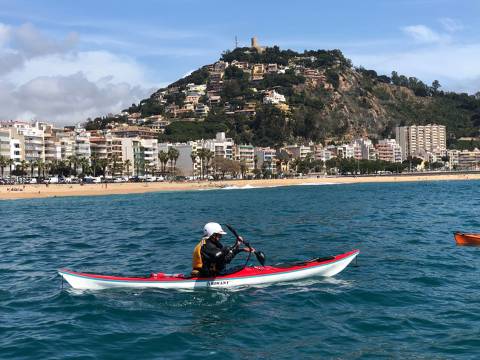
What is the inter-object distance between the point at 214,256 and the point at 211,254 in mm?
106

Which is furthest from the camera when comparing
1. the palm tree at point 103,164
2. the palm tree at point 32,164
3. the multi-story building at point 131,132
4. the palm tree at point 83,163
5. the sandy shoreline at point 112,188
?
the multi-story building at point 131,132

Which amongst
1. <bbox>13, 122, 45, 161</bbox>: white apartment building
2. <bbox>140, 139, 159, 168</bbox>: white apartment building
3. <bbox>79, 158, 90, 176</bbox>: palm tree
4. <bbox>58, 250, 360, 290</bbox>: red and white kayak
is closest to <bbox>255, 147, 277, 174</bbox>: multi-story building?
<bbox>140, 139, 159, 168</bbox>: white apartment building

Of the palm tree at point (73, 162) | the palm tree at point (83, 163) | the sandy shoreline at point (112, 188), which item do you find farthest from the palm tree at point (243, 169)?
the palm tree at point (83, 163)

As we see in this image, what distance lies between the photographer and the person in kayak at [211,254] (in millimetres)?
16000

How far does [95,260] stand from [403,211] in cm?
2992

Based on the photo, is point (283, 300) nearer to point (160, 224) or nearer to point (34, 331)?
point (34, 331)

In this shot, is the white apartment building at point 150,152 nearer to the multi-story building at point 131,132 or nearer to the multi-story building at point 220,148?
the multi-story building at point 220,148

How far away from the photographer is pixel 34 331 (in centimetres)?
1324

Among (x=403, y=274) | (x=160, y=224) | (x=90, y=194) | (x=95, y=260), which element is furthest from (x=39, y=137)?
(x=403, y=274)

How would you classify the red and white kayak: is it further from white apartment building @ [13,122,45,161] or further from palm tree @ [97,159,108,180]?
white apartment building @ [13,122,45,161]

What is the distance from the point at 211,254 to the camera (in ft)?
52.5

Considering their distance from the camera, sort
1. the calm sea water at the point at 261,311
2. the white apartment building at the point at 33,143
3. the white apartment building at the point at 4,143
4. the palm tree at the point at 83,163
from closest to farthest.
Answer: the calm sea water at the point at 261,311 → the white apartment building at the point at 4,143 → the palm tree at the point at 83,163 → the white apartment building at the point at 33,143

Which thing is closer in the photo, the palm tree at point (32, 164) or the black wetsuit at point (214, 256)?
the black wetsuit at point (214, 256)

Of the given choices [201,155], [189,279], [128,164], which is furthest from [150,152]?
[189,279]
